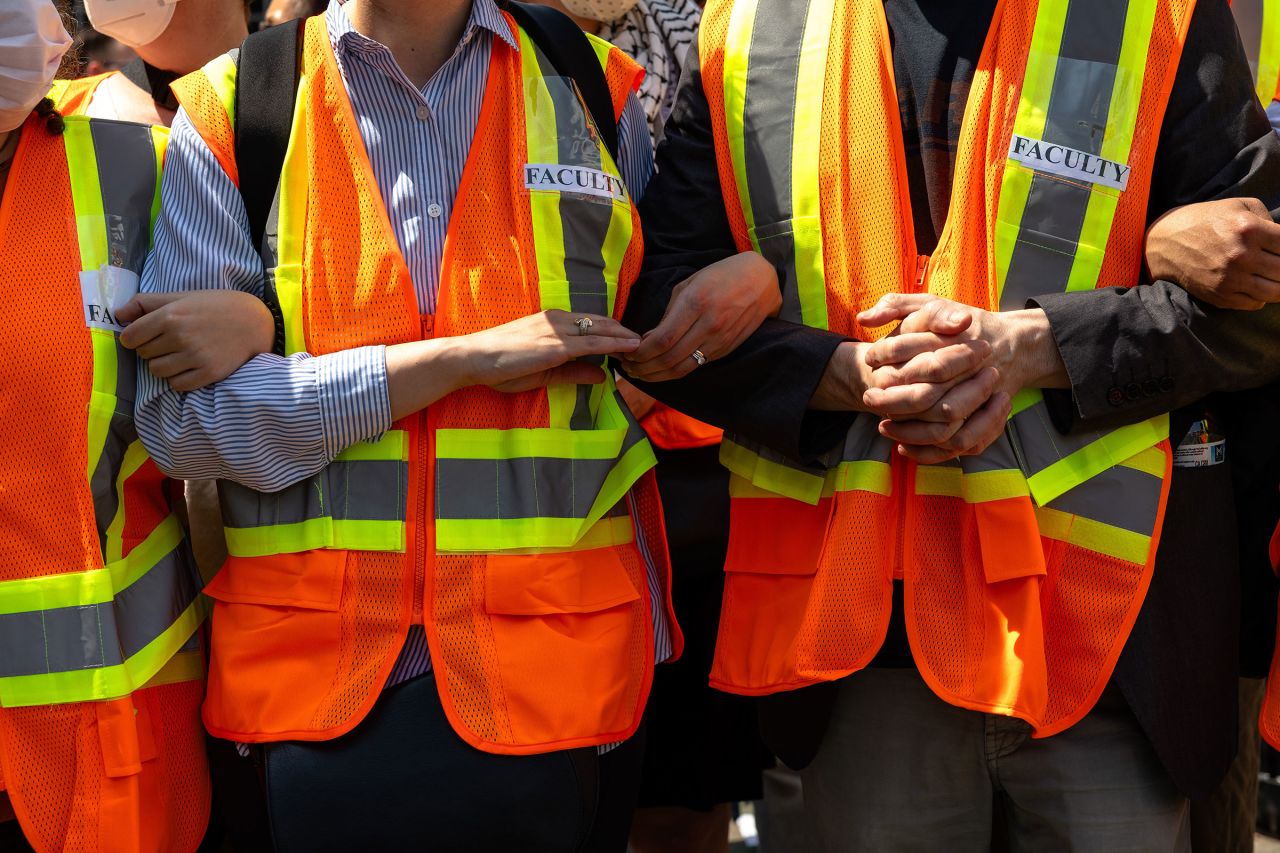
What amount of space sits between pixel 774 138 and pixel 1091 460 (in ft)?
2.78

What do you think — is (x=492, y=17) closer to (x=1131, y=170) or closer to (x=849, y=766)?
(x=1131, y=170)

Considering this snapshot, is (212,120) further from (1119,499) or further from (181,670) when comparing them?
(1119,499)

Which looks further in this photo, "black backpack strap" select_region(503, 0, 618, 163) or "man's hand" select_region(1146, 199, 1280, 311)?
"black backpack strap" select_region(503, 0, 618, 163)

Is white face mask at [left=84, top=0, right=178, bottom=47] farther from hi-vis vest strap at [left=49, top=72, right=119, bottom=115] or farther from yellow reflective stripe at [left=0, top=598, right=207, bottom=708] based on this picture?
yellow reflective stripe at [left=0, top=598, right=207, bottom=708]

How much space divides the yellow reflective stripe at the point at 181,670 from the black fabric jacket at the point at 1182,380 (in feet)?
3.77

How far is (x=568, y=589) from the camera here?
246 cm

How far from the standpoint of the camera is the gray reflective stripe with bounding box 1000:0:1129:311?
2.46m

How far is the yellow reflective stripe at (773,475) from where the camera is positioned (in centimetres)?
263

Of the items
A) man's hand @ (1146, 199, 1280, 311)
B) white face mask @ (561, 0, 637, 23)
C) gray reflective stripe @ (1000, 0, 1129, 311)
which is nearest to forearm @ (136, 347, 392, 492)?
gray reflective stripe @ (1000, 0, 1129, 311)

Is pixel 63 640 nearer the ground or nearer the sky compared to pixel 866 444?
nearer the ground

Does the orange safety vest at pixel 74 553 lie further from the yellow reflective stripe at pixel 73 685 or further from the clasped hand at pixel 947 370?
the clasped hand at pixel 947 370

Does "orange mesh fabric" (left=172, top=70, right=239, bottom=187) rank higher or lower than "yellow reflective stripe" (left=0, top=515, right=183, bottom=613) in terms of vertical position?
higher

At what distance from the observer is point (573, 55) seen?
269cm

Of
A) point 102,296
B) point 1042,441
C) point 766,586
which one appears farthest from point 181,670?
point 1042,441
